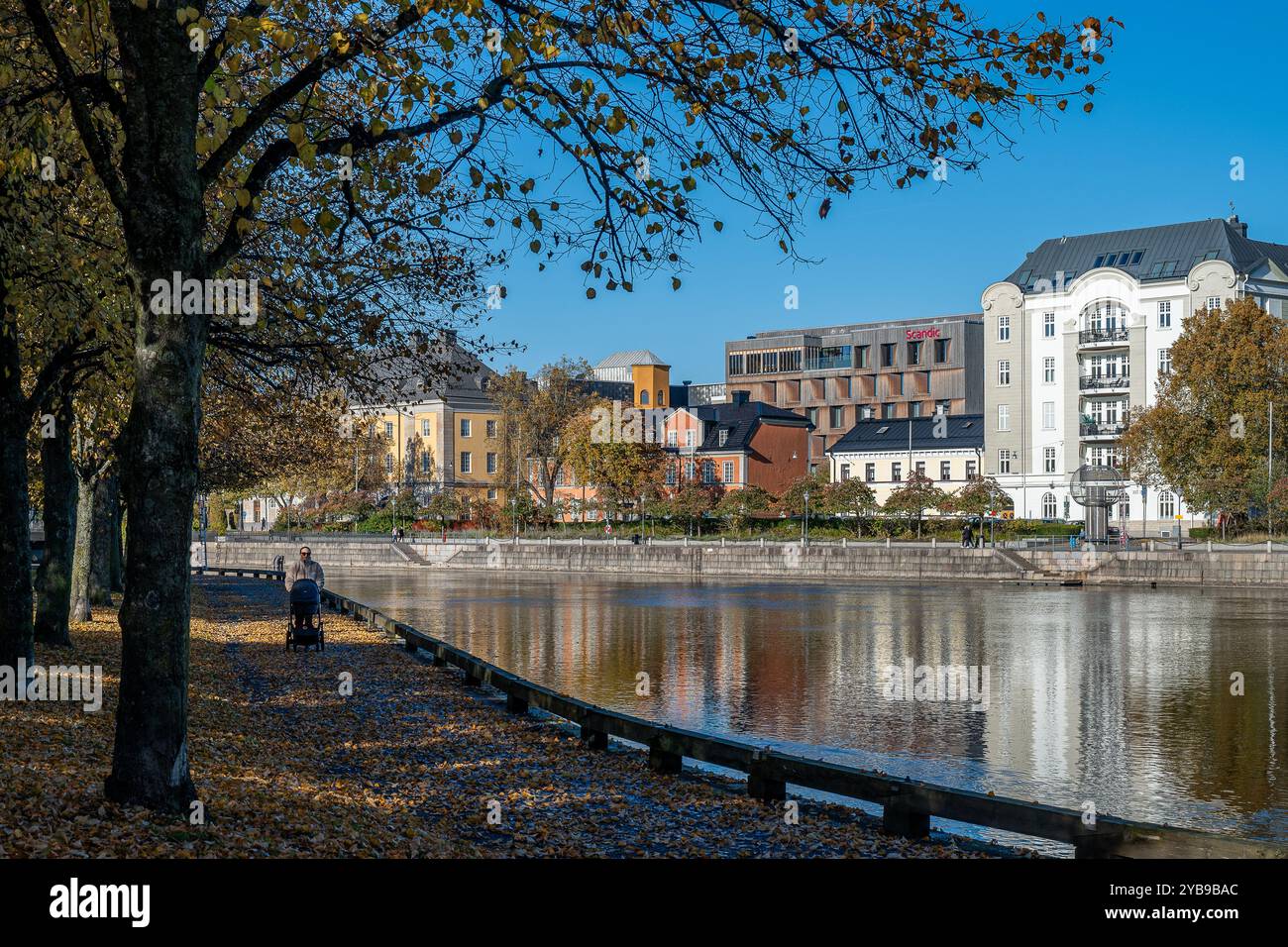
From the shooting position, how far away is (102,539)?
125ft

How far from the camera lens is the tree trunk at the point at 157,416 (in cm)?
973

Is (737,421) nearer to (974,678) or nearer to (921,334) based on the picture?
(921,334)

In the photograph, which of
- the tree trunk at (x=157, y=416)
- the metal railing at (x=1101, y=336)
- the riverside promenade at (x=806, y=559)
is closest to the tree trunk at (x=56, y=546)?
the tree trunk at (x=157, y=416)

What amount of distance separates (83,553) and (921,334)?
113172 mm

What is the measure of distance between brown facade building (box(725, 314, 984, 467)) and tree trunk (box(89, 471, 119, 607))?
98562 millimetres

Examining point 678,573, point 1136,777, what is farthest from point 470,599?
point 1136,777

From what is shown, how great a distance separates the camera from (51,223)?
590 inches

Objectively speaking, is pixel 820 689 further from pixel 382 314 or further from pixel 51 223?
pixel 51 223

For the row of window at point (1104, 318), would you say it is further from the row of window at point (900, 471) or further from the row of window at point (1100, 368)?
the row of window at point (900, 471)

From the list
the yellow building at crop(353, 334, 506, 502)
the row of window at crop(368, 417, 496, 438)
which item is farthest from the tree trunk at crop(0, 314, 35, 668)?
the row of window at crop(368, 417, 496, 438)

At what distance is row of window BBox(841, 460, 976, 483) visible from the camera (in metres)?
104

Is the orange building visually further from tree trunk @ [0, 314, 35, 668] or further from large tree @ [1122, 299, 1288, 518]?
tree trunk @ [0, 314, 35, 668]

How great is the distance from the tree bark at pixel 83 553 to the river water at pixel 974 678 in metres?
9.31

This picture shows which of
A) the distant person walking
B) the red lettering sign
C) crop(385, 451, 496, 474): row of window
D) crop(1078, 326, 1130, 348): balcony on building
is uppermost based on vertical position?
the red lettering sign
